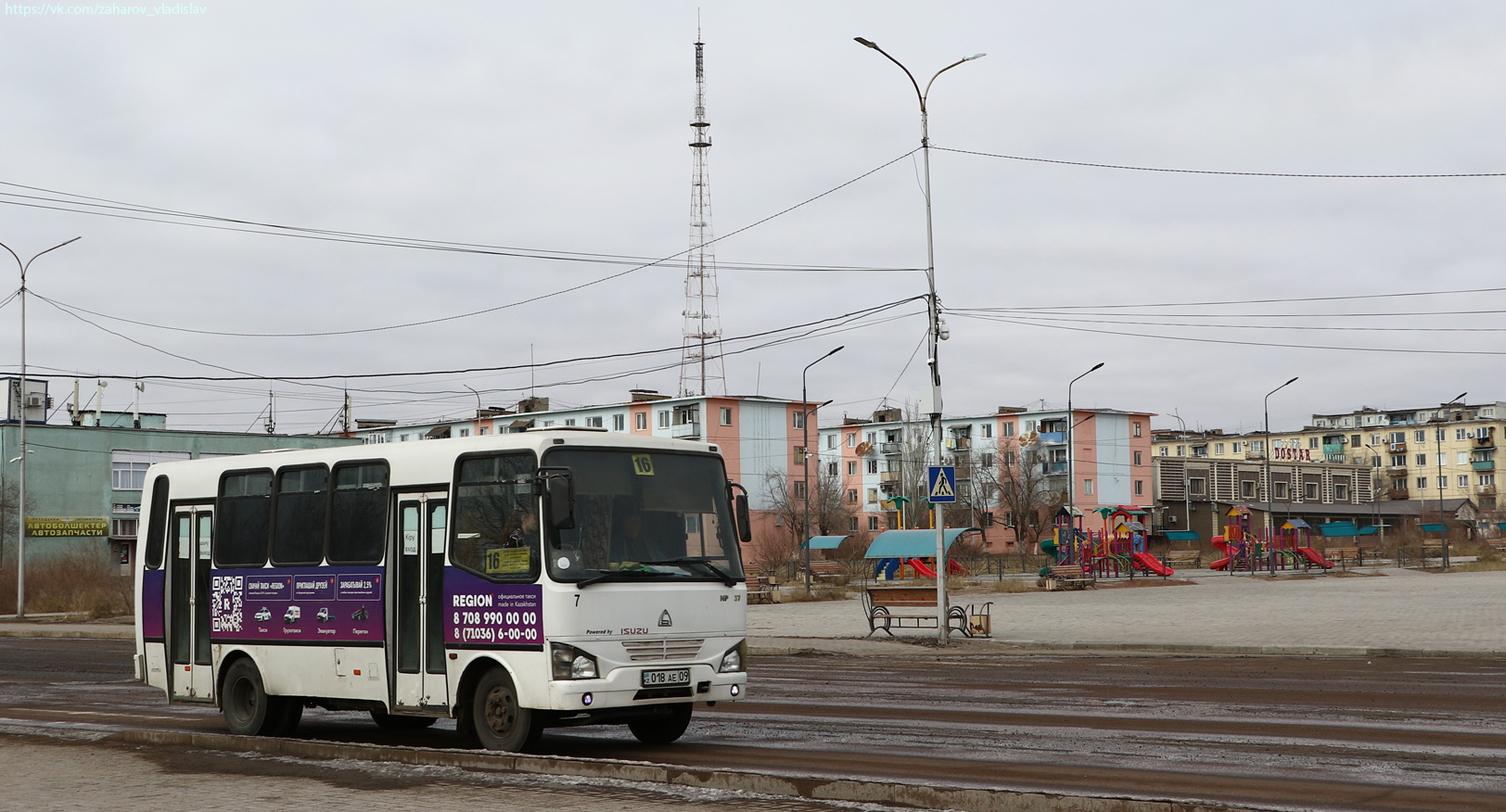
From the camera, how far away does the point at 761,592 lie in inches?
1662

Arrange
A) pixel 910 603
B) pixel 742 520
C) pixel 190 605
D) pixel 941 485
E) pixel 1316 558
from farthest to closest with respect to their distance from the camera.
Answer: pixel 1316 558, pixel 910 603, pixel 941 485, pixel 190 605, pixel 742 520

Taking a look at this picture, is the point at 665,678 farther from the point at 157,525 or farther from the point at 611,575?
the point at 157,525

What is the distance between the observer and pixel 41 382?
7812 centimetres

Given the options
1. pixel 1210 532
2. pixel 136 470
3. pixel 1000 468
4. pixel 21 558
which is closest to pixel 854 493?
pixel 1000 468

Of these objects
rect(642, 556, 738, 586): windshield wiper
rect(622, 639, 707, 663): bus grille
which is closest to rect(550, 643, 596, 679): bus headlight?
rect(622, 639, 707, 663): bus grille

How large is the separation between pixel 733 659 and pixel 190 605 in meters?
5.87

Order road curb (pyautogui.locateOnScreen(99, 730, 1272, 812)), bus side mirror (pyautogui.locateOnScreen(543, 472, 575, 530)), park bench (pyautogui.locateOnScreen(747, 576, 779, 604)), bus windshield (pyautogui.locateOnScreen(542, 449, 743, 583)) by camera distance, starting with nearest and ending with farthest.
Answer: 1. road curb (pyautogui.locateOnScreen(99, 730, 1272, 812))
2. bus side mirror (pyautogui.locateOnScreen(543, 472, 575, 530))
3. bus windshield (pyautogui.locateOnScreen(542, 449, 743, 583))
4. park bench (pyautogui.locateOnScreen(747, 576, 779, 604))

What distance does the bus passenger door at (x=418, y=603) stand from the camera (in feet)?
36.8

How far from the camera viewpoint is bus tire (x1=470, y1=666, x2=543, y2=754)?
1056 centimetres

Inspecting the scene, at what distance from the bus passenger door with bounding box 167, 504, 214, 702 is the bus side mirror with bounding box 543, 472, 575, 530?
494cm

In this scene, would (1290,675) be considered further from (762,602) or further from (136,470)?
(136,470)

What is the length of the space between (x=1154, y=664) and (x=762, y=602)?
2303cm

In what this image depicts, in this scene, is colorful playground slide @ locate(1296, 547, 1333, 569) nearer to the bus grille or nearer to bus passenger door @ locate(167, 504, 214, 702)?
the bus grille

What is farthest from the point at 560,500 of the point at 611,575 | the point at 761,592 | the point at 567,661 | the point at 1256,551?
the point at 1256,551
